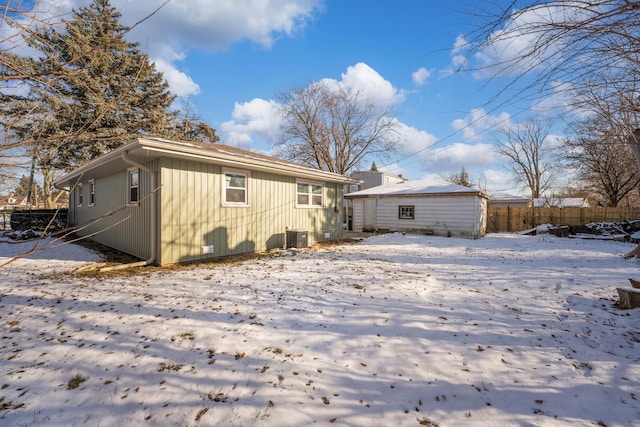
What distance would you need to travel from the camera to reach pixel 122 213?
870 cm

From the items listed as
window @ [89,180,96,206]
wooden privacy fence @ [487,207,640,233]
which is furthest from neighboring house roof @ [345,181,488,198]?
window @ [89,180,96,206]

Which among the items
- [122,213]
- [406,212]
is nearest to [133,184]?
[122,213]

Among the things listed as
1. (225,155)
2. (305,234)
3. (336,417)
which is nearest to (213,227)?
(225,155)

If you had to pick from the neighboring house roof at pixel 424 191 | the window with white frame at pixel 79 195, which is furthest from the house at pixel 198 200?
the neighboring house roof at pixel 424 191

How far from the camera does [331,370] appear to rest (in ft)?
8.86

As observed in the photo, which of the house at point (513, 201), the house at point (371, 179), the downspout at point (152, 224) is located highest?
the house at point (371, 179)

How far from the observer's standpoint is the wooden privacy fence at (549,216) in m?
16.4

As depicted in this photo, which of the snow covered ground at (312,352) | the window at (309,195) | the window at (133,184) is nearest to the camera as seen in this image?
the snow covered ground at (312,352)

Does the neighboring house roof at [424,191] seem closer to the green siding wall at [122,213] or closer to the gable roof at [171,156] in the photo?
the gable roof at [171,156]

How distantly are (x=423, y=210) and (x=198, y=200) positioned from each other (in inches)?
467

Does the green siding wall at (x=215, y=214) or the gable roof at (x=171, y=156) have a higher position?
the gable roof at (x=171, y=156)

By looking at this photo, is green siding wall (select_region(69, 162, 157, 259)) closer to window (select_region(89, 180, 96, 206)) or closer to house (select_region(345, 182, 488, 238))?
window (select_region(89, 180, 96, 206))

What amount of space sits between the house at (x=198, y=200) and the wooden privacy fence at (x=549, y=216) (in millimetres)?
13835

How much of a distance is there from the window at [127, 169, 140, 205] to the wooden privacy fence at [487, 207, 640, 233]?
2009cm
